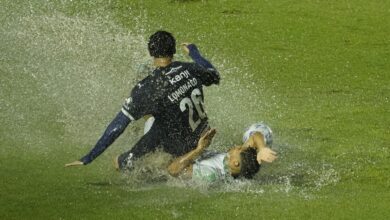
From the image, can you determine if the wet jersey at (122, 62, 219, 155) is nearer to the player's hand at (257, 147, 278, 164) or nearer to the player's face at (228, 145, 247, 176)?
the player's face at (228, 145, 247, 176)

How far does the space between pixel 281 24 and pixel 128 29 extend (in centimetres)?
303

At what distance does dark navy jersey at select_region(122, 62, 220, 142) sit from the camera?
28.7 feet

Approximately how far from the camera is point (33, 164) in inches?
361

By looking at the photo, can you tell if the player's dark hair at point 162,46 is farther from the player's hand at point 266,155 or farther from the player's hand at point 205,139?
the player's hand at point 266,155

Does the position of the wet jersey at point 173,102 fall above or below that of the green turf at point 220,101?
above

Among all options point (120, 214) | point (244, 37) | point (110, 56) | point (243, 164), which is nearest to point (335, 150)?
point (243, 164)

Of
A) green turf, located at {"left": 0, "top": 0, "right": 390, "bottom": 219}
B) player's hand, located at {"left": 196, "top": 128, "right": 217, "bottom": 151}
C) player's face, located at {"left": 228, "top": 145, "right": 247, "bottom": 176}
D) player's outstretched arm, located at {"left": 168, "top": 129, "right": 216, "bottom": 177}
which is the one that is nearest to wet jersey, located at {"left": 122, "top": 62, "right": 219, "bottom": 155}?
player's outstretched arm, located at {"left": 168, "top": 129, "right": 216, "bottom": 177}

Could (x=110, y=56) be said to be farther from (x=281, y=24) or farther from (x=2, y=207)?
(x=2, y=207)

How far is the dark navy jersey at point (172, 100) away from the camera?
875 cm

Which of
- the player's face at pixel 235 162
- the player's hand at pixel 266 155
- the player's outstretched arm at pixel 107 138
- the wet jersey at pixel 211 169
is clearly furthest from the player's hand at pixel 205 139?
the player's outstretched arm at pixel 107 138

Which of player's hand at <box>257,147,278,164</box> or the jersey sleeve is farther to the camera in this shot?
the jersey sleeve

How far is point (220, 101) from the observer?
12117 millimetres

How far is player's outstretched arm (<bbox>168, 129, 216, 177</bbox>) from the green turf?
0.77 ft

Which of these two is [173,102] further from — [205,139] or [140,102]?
[205,139]
